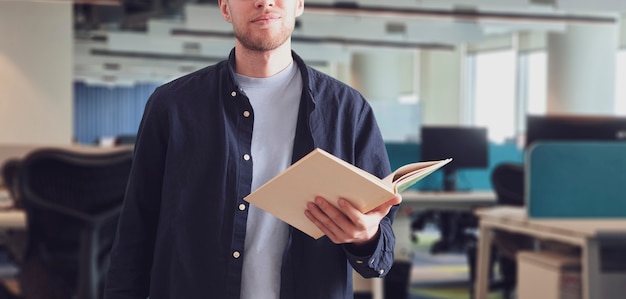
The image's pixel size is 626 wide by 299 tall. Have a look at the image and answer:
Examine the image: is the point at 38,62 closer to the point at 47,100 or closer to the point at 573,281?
the point at 47,100

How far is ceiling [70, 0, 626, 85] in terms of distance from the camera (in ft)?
30.0

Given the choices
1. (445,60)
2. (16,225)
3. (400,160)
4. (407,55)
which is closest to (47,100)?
(400,160)

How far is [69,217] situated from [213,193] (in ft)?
6.71

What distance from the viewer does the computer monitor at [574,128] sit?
4.81 m

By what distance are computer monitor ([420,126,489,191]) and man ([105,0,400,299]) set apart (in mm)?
4871

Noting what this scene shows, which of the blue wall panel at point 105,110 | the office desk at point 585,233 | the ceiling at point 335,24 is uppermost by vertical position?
the ceiling at point 335,24

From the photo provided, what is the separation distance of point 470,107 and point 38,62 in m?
10.2

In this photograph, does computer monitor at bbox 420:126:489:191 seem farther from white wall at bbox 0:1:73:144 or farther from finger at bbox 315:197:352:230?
finger at bbox 315:197:352:230

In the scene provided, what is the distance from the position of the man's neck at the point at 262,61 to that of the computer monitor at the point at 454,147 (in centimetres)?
487

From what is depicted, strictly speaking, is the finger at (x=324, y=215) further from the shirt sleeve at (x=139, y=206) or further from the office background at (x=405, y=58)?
the office background at (x=405, y=58)

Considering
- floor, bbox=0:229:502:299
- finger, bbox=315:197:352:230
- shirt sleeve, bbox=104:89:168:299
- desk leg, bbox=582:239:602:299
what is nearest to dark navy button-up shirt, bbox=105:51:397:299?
shirt sleeve, bbox=104:89:168:299

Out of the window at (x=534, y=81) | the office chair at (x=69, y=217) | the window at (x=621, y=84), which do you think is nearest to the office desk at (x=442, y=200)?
the office chair at (x=69, y=217)

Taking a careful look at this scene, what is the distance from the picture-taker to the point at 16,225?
3.81 metres

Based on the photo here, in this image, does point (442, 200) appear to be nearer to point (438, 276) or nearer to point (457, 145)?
point (457, 145)
